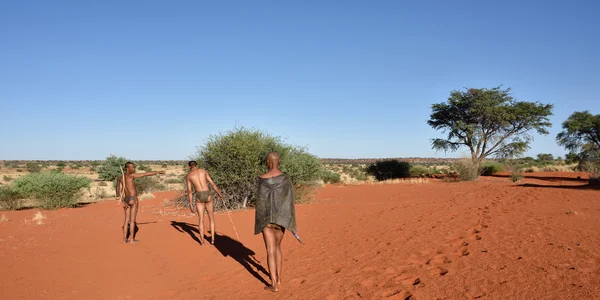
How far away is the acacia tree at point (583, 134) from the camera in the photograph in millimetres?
28772

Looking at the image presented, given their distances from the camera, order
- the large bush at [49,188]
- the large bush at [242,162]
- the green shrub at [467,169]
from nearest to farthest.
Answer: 1. the large bush at [242,162]
2. the large bush at [49,188]
3. the green shrub at [467,169]

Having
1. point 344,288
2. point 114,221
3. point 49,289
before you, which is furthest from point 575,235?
point 114,221

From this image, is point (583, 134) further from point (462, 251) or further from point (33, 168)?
point (33, 168)

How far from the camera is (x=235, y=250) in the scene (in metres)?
8.62

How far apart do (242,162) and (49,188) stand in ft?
29.5

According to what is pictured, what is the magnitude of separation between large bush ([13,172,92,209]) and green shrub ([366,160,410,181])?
23939mm

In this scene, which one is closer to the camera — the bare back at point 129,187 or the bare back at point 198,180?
the bare back at point 198,180

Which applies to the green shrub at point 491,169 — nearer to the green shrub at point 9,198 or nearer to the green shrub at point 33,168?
the green shrub at point 9,198

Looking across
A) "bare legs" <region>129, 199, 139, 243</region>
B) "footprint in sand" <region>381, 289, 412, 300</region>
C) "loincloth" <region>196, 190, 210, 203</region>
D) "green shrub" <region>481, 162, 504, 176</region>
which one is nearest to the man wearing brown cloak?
"footprint in sand" <region>381, 289, 412, 300</region>

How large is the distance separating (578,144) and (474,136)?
787cm

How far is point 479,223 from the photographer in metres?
8.66

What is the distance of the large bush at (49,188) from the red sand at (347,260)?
21.8 feet

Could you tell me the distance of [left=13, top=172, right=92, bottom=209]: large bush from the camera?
17.3 meters

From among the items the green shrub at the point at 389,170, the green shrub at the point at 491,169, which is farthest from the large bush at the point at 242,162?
the green shrub at the point at 491,169
